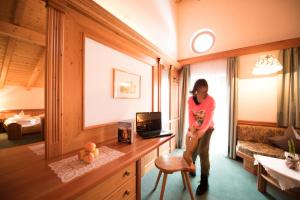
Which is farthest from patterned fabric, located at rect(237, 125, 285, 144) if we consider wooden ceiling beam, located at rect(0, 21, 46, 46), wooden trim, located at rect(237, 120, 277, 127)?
wooden ceiling beam, located at rect(0, 21, 46, 46)

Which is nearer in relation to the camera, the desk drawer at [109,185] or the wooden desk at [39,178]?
the wooden desk at [39,178]

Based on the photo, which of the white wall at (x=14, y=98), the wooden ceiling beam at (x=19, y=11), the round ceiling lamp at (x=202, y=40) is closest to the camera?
the wooden ceiling beam at (x=19, y=11)

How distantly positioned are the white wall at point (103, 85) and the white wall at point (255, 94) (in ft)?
8.83

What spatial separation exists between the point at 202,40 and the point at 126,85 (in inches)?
113

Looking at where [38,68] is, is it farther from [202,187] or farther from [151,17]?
[202,187]

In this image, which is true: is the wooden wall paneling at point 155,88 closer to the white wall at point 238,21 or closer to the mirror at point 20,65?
the white wall at point 238,21

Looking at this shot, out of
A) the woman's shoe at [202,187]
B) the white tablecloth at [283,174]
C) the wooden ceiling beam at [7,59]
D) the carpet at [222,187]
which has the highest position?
the wooden ceiling beam at [7,59]

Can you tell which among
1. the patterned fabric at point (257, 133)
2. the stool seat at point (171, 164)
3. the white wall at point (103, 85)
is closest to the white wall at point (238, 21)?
the patterned fabric at point (257, 133)

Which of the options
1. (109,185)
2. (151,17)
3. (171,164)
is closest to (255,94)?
(171,164)

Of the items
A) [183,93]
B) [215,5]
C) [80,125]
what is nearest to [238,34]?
[215,5]

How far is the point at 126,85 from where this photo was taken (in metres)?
1.90

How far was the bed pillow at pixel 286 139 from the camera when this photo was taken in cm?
213

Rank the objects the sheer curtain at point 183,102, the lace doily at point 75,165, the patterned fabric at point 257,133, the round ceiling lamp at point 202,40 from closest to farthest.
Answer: the lace doily at point 75,165
the patterned fabric at point 257,133
the round ceiling lamp at point 202,40
the sheer curtain at point 183,102

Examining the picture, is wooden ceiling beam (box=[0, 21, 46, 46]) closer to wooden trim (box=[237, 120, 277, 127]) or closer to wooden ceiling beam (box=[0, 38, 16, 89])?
wooden ceiling beam (box=[0, 38, 16, 89])
